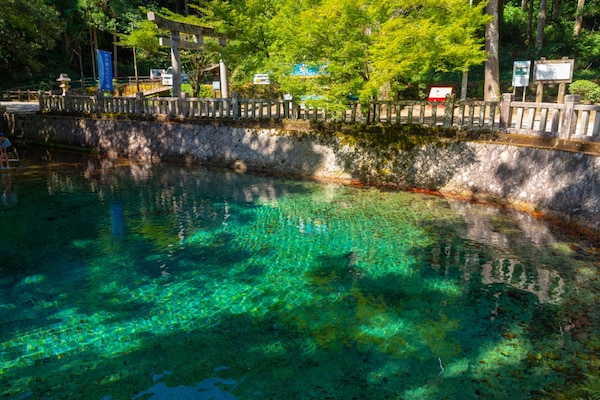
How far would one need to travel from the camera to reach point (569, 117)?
11.6m

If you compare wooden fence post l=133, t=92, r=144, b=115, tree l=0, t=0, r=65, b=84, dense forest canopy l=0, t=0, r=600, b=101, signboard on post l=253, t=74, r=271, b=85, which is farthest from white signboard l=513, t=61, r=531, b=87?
tree l=0, t=0, r=65, b=84

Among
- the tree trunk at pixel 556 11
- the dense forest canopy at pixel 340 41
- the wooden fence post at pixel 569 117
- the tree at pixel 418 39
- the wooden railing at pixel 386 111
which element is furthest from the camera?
the tree trunk at pixel 556 11

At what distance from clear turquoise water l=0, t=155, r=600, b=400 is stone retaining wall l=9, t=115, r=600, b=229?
2.94 ft

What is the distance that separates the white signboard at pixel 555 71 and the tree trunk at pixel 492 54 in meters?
3.29

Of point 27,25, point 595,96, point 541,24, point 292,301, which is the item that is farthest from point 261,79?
point 541,24

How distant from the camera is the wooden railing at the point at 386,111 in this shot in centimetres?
1192

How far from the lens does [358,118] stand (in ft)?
55.7

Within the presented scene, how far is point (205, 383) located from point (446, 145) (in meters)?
11.3

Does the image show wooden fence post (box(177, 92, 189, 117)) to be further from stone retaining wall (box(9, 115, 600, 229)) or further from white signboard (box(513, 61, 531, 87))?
white signboard (box(513, 61, 531, 87))


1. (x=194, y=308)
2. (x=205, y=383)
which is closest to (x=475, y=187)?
(x=194, y=308)

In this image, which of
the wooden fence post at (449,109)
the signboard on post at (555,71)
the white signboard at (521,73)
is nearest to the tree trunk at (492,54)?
the white signboard at (521,73)

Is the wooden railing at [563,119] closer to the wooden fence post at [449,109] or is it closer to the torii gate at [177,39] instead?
the wooden fence post at [449,109]

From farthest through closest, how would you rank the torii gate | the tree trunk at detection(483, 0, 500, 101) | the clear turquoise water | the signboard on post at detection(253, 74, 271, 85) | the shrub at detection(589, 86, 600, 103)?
the shrub at detection(589, 86, 600, 103) < the signboard on post at detection(253, 74, 271, 85) < the tree trunk at detection(483, 0, 500, 101) < the torii gate < the clear turquoise water

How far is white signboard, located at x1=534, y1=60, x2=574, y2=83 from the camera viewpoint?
15.5 meters
